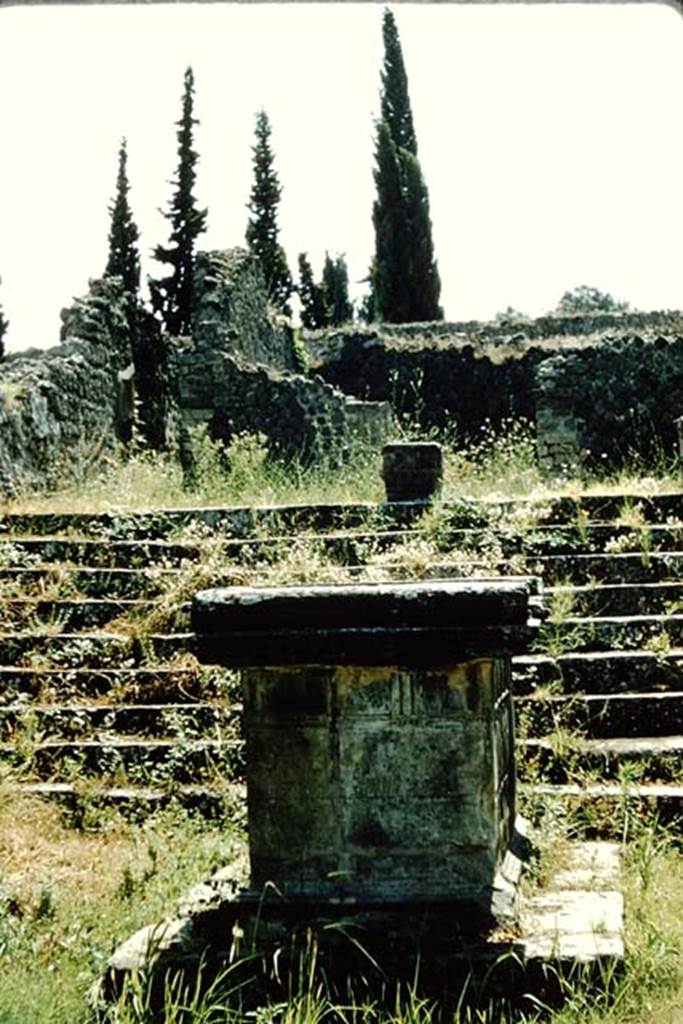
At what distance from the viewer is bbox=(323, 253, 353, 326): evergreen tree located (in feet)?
146

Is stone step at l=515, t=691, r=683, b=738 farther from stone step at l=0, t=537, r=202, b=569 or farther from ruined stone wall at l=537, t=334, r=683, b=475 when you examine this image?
ruined stone wall at l=537, t=334, r=683, b=475

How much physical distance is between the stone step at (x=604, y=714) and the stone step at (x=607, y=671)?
18 centimetres

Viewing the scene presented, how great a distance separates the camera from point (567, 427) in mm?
15805

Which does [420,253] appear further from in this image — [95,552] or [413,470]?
→ [95,552]

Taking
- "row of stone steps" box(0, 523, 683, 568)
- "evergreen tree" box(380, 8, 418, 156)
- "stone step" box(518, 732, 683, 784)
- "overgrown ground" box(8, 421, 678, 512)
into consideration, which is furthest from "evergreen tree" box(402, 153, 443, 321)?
"stone step" box(518, 732, 683, 784)

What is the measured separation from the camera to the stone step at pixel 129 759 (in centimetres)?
675

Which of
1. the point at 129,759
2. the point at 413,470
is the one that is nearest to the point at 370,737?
the point at 129,759

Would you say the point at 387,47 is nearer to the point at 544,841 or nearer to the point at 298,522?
the point at 298,522

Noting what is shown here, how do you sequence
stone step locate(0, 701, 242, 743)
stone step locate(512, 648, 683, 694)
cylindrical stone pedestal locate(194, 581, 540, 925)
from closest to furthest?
cylindrical stone pedestal locate(194, 581, 540, 925), stone step locate(0, 701, 242, 743), stone step locate(512, 648, 683, 694)

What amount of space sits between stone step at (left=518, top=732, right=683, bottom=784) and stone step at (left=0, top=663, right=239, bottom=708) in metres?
1.69

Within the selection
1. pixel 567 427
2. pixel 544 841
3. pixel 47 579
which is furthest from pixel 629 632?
pixel 567 427

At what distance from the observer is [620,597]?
26.0 feet

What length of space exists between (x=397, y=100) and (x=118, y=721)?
3651 centimetres

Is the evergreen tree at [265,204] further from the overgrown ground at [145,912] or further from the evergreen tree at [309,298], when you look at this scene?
the overgrown ground at [145,912]
